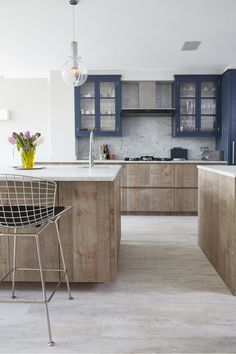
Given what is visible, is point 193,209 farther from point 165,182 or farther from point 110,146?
point 110,146

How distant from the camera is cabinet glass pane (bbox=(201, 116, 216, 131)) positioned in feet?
20.2

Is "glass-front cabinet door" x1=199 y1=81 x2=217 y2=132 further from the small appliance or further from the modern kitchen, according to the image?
the small appliance

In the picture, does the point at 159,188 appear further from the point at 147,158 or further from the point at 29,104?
the point at 29,104

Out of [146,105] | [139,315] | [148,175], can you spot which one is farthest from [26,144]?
[146,105]

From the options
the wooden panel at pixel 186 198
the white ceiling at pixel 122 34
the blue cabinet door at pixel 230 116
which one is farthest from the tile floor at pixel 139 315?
the blue cabinet door at pixel 230 116

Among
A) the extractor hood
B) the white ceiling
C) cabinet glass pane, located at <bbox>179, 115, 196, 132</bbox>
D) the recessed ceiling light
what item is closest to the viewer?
the white ceiling

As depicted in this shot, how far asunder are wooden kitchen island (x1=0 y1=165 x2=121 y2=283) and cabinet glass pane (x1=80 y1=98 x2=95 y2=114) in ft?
12.4

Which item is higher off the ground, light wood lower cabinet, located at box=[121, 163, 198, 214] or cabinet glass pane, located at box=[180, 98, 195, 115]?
cabinet glass pane, located at box=[180, 98, 195, 115]

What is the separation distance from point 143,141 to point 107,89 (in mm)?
1151

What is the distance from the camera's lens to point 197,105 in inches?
239

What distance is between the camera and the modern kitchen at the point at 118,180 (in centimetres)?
215

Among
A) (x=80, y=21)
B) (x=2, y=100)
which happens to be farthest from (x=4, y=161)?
(x=80, y=21)

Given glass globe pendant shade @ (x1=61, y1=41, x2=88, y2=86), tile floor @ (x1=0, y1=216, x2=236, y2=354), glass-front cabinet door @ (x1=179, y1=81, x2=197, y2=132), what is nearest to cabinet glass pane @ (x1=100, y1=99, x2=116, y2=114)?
glass-front cabinet door @ (x1=179, y1=81, x2=197, y2=132)

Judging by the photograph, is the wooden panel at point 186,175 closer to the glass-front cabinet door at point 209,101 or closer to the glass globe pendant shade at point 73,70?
the glass-front cabinet door at point 209,101
